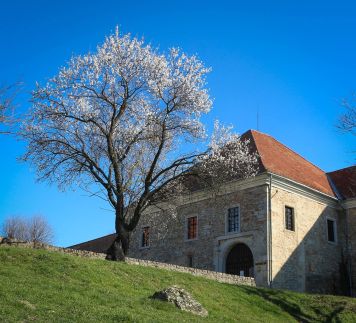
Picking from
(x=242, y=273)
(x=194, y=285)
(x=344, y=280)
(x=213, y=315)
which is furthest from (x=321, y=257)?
(x=213, y=315)

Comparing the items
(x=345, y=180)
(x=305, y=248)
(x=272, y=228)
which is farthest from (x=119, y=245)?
(x=345, y=180)

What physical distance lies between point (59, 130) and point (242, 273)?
1243 cm

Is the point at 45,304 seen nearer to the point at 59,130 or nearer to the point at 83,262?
the point at 83,262

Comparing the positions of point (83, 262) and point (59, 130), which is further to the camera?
point (59, 130)

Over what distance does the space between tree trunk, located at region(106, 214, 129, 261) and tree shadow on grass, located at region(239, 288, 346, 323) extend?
4.91 meters

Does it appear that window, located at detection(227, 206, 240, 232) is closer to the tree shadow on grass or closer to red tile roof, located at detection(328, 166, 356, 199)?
the tree shadow on grass

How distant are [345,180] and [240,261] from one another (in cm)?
1029

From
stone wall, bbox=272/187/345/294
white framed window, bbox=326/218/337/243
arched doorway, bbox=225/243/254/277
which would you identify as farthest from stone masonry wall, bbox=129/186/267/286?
white framed window, bbox=326/218/337/243

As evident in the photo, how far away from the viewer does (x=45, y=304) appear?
9922mm

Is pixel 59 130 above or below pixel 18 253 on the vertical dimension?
above

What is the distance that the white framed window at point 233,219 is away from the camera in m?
25.9

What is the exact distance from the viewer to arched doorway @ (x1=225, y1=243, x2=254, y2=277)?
24859 mm

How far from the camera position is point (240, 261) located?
2530 centimetres

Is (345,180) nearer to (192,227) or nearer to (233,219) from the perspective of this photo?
(233,219)
